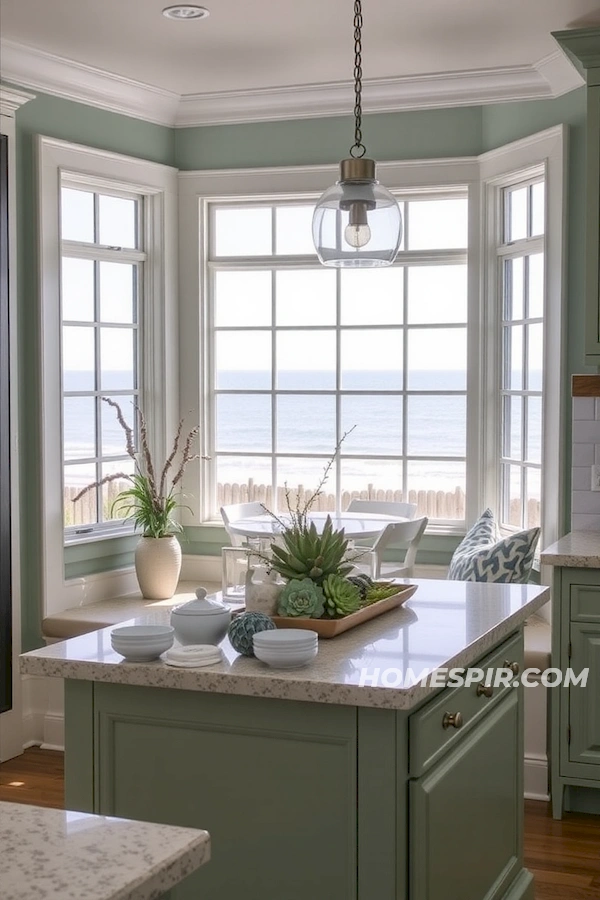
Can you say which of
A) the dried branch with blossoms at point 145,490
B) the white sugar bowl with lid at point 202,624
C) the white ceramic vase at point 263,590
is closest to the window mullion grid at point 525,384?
the dried branch with blossoms at point 145,490

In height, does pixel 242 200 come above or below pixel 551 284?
above

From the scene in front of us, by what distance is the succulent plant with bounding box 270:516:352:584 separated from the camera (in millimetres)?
2684

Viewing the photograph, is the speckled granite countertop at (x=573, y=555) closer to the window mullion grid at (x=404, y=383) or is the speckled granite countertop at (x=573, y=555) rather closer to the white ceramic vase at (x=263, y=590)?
the window mullion grid at (x=404, y=383)

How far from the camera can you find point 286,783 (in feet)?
7.69

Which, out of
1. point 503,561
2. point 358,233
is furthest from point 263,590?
point 503,561

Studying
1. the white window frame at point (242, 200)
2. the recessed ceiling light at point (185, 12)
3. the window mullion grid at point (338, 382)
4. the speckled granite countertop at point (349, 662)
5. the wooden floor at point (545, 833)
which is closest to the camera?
the speckled granite countertop at point (349, 662)

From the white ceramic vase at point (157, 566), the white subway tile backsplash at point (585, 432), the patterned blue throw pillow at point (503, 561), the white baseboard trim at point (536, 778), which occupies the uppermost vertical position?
the white subway tile backsplash at point (585, 432)

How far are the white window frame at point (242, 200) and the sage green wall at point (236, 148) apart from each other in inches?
2.7

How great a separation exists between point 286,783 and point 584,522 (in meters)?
2.90

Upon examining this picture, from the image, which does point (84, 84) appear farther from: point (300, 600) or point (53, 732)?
point (300, 600)

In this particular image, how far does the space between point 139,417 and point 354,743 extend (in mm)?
3715

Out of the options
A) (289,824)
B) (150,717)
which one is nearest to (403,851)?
(289,824)

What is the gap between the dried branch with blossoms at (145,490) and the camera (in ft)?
18.0

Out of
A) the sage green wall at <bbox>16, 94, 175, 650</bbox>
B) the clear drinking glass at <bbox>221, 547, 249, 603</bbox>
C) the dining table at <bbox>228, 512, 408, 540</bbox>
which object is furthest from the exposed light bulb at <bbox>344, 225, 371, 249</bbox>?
the sage green wall at <bbox>16, 94, 175, 650</bbox>
